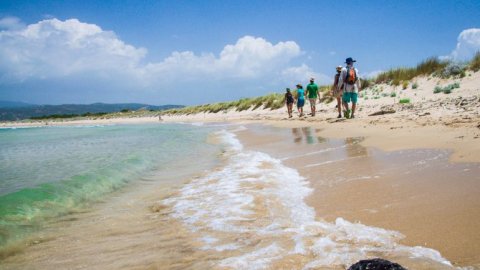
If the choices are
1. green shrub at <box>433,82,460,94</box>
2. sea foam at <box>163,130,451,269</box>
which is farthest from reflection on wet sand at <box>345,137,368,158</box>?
green shrub at <box>433,82,460,94</box>

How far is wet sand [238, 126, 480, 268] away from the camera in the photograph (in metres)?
2.17

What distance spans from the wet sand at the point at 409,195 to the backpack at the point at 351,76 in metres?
5.70

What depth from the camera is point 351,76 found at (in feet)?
34.7

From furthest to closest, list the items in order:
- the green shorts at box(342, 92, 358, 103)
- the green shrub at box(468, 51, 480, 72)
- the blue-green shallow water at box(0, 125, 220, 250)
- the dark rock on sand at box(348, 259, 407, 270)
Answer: the green shrub at box(468, 51, 480, 72)
the green shorts at box(342, 92, 358, 103)
the blue-green shallow water at box(0, 125, 220, 250)
the dark rock on sand at box(348, 259, 407, 270)

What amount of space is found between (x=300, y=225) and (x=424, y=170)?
192 cm

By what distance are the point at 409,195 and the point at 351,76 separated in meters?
8.10

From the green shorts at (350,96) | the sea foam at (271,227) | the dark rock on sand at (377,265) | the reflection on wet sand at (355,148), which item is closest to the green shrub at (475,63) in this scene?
the green shorts at (350,96)

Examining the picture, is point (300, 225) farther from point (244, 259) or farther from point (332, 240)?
point (244, 259)

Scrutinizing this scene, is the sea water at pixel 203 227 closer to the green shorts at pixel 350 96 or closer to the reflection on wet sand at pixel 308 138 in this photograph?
the reflection on wet sand at pixel 308 138

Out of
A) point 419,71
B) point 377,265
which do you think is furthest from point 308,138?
point 419,71

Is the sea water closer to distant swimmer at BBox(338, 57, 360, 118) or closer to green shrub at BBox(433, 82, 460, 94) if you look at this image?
distant swimmer at BBox(338, 57, 360, 118)

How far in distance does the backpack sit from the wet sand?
5.70 m

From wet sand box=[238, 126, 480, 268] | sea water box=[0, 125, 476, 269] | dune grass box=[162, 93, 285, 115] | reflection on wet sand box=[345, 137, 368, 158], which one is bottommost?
sea water box=[0, 125, 476, 269]

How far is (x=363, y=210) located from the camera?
2887 mm
